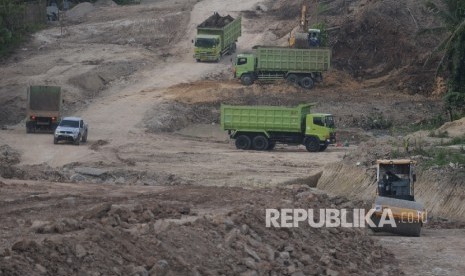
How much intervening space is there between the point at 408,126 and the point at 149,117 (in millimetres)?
13449

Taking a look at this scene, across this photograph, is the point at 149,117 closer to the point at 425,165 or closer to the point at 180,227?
the point at 425,165

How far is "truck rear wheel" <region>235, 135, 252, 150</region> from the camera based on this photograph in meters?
53.2

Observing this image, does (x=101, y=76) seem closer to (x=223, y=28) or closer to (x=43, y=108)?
(x=223, y=28)

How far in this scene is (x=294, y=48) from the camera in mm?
66688

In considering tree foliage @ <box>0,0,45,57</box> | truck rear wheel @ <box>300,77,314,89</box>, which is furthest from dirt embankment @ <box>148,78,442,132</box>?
tree foliage @ <box>0,0,45,57</box>

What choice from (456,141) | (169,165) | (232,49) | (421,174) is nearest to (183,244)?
(421,174)

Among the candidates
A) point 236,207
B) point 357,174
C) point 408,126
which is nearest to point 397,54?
point 408,126

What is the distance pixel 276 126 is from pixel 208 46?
2109cm

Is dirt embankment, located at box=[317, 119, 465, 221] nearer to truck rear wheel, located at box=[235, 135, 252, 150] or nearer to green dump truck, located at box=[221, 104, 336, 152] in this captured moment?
green dump truck, located at box=[221, 104, 336, 152]

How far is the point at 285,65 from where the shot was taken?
65688 millimetres

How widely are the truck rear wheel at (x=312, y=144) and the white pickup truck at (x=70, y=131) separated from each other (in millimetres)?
10327

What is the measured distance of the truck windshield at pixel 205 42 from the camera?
72.7 metres

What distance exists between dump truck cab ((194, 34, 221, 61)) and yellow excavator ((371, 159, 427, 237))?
40.1 meters
